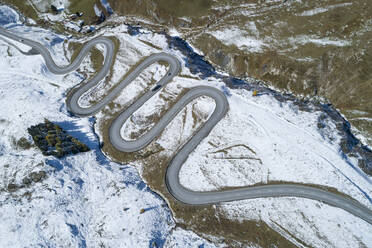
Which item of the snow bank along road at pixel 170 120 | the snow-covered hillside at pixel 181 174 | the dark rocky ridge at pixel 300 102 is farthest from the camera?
the dark rocky ridge at pixel 300 102

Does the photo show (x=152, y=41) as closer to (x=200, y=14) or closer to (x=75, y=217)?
(x=200, y=14)

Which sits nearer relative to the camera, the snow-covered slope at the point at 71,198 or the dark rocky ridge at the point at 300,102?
the snow-covered slope at the point at 71,198

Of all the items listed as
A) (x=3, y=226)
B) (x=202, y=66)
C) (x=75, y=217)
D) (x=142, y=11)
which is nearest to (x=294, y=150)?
(x=202, y=66)

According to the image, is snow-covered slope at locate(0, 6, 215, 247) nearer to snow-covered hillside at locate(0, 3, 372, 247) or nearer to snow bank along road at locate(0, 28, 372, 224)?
snow-covered hillside at locate(0, 3, 372, 247)

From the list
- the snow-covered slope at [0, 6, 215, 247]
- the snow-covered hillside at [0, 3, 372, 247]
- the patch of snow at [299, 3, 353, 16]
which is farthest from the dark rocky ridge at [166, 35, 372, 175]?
the snow-covered slope at [0, 6, 215, 247]

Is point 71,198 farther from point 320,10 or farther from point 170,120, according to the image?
point 320,10

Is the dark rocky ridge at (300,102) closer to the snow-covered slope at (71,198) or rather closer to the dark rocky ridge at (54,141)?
the snow-covered slope at (71,198)

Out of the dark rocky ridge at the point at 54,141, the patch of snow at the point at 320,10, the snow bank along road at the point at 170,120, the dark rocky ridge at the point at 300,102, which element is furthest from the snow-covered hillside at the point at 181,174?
the patch of snow at the point at 320,10

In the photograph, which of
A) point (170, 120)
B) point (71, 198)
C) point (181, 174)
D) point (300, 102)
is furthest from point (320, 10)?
point (71, 198)
